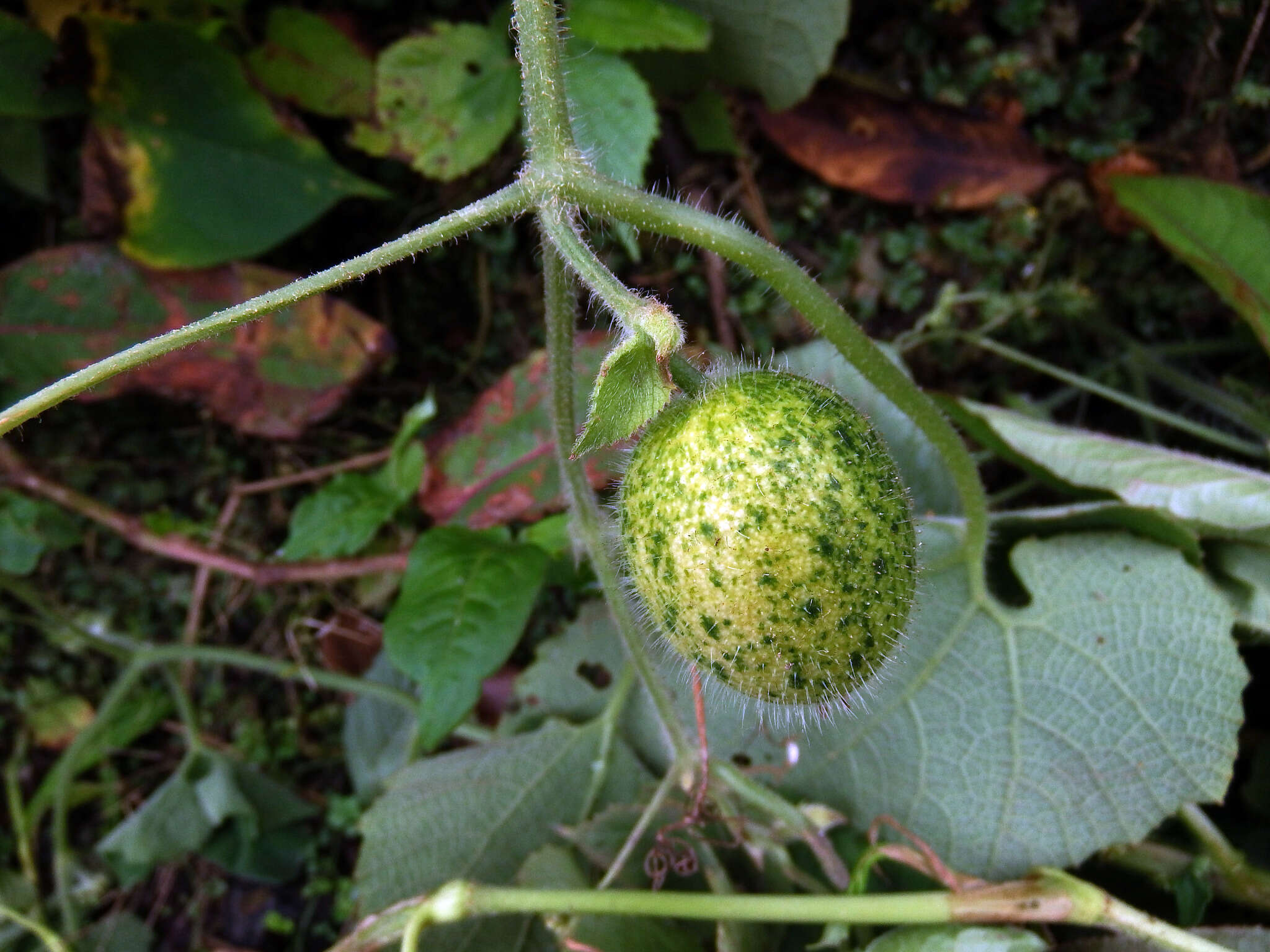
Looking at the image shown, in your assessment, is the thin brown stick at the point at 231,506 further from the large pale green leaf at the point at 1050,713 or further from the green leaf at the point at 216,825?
the large pale green leaf at the point at 1050,713

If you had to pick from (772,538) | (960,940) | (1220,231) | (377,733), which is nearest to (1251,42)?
(1220,231)

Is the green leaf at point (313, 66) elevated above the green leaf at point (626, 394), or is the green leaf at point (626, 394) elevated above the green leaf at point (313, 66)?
the green leaf at point (313, 66)

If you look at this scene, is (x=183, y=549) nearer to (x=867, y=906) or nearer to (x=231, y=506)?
(x=231, y=506)

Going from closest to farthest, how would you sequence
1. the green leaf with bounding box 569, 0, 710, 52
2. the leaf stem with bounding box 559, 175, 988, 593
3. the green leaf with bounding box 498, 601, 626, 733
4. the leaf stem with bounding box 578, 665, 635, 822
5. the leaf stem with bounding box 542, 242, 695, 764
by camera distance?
1. the leaf stem with bounding box 559, 175, 988, 593
2. the leaf stem with bounding box 542, 242, 695, 764
3. the green leaf with bounding box 569, 0, 710, 52
4. the leaf stem with bounding box 578, 665, 635, 822
5. the green leaf with bounding box 498, 601, 626, 733

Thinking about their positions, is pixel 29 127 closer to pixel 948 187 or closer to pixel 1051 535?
pixel 948 187

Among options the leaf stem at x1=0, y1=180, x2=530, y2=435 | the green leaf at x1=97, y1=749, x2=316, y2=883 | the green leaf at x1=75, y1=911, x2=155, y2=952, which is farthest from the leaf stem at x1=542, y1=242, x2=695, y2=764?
the green leaf at x1=75, y1=911, x2=155, y2=952

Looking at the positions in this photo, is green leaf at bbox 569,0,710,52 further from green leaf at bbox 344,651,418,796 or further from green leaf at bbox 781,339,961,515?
green leaf at bbox 344,651,418,796

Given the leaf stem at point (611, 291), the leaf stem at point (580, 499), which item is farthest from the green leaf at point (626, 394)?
the leaf stem at point (580, 499)
